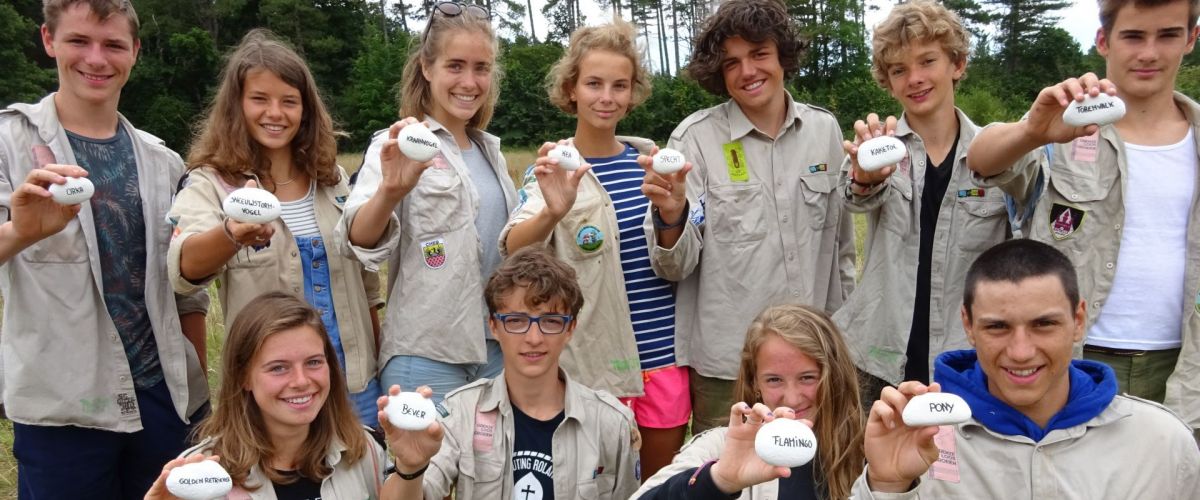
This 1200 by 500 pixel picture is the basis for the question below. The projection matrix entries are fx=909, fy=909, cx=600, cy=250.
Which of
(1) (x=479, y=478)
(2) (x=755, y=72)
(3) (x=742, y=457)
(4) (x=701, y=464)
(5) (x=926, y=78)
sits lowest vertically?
(1) (x=479, y=478)

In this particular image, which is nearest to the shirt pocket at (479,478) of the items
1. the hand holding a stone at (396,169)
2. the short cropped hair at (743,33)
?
the hand holding a stone at (396,169)

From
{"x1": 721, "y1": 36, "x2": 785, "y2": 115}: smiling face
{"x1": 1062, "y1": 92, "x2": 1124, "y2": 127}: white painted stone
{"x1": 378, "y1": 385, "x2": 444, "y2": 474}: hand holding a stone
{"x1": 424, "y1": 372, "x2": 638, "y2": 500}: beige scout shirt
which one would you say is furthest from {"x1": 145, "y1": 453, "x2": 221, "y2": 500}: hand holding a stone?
{"x1": 1062, "y1": 92, "x2": 1124, "y2": 127}: white painted stone

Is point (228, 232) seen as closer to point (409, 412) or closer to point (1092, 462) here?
point (409, 412)

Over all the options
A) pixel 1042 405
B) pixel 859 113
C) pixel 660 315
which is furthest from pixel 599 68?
pixel 859 113

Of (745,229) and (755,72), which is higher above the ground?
(755,72)

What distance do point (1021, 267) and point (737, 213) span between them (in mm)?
1373

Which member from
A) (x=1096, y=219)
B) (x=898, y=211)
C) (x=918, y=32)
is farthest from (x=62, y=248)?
(x=1096, y=219)

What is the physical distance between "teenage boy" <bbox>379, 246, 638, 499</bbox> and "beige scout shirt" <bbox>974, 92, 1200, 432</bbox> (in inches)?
72.7

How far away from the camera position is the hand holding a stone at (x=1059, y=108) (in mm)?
3251

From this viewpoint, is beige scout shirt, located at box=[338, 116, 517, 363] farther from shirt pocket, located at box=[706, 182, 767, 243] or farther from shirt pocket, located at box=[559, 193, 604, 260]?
shirt pocket, located at box=[706, 182, 767, 243]

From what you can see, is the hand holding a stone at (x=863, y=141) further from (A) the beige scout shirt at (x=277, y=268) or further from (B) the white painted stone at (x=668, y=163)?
(A) the beige scout shirt at (x=277, y=268)

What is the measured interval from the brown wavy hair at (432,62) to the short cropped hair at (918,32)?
72.1 inches

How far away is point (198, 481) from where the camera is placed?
2.90m

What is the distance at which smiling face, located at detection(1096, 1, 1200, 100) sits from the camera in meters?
3.57
